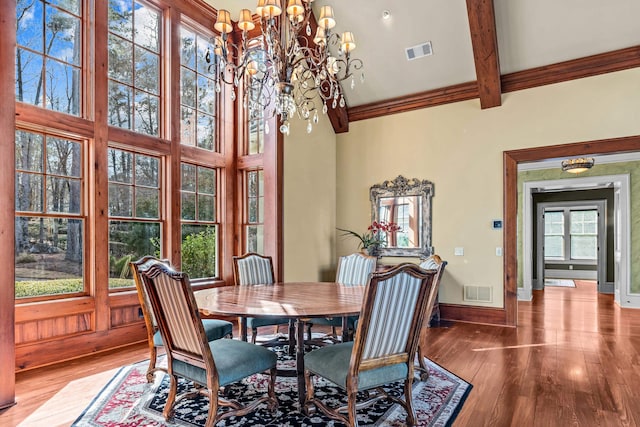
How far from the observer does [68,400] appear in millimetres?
2750

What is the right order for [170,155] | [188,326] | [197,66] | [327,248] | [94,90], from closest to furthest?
[188,326] < [94,90] < [170,155] < [197,66] < [327,248]

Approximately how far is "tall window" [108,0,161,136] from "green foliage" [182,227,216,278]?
1427 millimetres

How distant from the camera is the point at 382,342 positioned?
7.02 feet

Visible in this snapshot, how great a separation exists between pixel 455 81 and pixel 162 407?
5242 mm

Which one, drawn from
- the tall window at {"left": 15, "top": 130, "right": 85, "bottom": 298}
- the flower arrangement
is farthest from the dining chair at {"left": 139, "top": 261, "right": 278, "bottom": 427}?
the flower arrangement

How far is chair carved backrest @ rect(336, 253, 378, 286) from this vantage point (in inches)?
156

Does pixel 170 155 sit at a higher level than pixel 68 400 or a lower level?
higher

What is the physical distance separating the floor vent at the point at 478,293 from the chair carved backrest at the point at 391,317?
10.8 ft

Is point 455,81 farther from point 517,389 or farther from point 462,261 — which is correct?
point 517,389

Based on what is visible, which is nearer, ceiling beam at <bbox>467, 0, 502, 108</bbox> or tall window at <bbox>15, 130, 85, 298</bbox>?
tall window at <bbox>15, 130, 85, 298</bbox>

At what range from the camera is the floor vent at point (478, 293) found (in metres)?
5.13

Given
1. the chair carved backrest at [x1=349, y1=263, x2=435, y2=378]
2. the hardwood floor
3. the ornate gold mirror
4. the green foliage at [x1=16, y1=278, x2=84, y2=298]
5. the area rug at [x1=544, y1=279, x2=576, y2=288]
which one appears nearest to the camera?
the chair carved backrest at [x1=349, y1=263, x2=435, y2=378]

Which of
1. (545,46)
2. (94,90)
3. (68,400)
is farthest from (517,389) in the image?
(94,90)

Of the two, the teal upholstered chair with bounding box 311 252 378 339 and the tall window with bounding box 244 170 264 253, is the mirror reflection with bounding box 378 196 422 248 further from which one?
the tall window with bounding box 244 170 264 253
